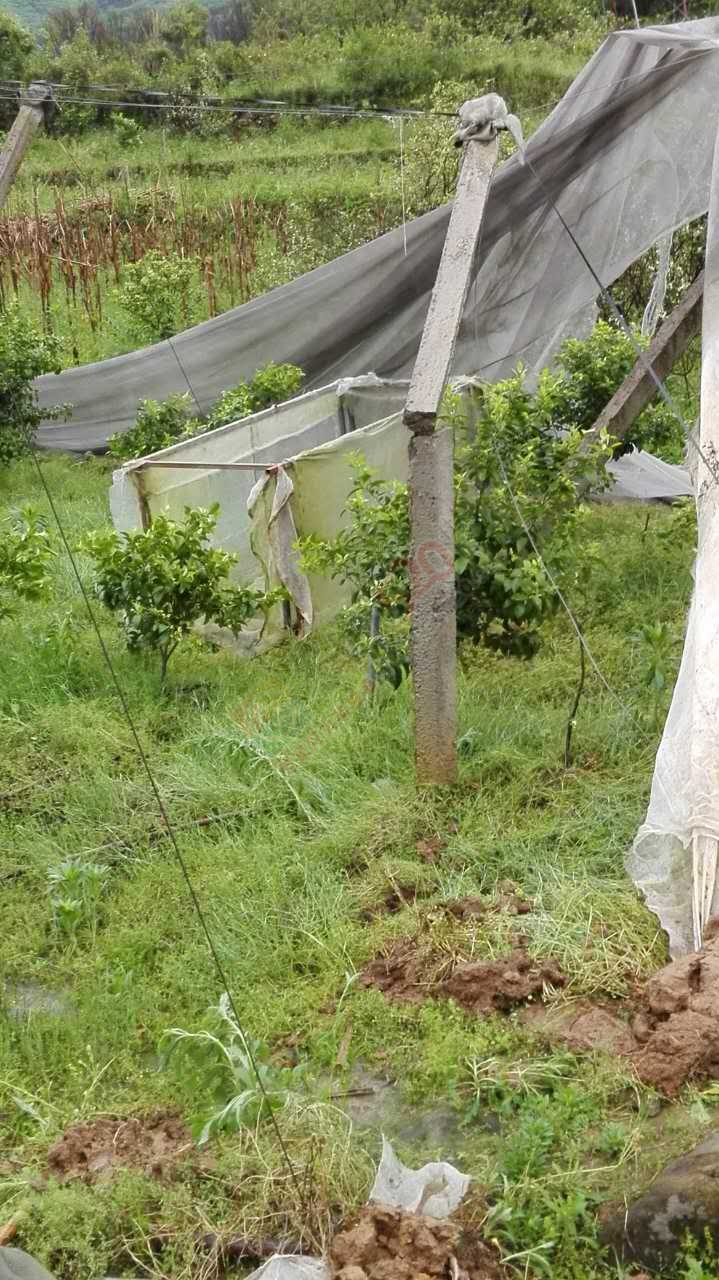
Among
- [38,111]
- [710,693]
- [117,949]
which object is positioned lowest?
[117,949]

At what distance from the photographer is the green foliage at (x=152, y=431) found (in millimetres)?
9242

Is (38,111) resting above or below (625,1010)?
above

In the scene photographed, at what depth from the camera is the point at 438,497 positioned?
4801 mm

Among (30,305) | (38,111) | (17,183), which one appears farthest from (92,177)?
(38,111)

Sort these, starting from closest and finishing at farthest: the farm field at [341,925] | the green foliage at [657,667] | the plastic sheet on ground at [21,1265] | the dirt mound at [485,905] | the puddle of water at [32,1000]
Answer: the plastic sheet on ground at [21,1265] < the farm field at [341,925] < the puddle of water at [32,1000] < the dirt mound at [485,905] < the green foliage at [657,667]

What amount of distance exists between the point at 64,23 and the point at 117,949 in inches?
1016

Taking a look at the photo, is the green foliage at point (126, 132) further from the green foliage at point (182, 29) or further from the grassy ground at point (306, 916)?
the grassy ground at point (306, 916)

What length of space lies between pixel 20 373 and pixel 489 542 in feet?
19.9

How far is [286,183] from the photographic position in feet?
66.1

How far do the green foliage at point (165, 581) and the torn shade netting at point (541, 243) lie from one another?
264 cm

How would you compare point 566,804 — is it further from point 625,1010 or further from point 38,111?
point 38,111

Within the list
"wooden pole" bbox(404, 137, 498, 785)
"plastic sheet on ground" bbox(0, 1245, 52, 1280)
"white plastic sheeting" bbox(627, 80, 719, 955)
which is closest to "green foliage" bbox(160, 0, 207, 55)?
"wooden pole" bbox(404, 137, 498, 785)

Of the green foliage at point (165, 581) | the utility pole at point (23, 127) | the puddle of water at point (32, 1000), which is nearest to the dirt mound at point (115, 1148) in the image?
the puddle of water at point (32, 1000)

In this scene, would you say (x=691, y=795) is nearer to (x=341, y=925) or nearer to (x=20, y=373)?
(x=341, y=925)
